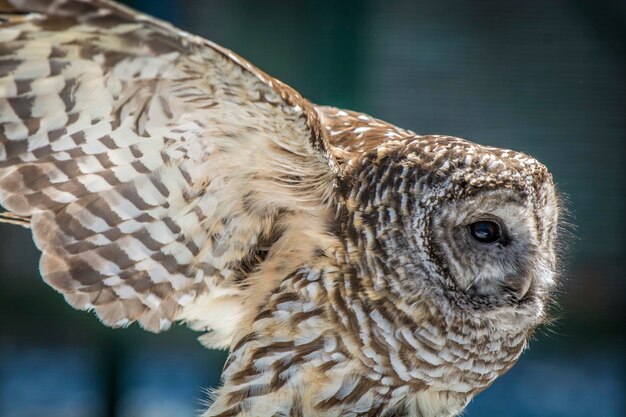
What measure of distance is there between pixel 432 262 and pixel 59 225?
3.19 feet

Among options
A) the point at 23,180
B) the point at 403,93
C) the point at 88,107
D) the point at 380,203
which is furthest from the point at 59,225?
the point at 403,93

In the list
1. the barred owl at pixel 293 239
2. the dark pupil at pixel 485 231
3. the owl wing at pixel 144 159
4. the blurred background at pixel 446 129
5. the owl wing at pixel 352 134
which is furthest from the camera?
the blurred background at pixel 446 129

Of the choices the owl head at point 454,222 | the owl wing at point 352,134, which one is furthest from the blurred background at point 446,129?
the owl head at point 454,222

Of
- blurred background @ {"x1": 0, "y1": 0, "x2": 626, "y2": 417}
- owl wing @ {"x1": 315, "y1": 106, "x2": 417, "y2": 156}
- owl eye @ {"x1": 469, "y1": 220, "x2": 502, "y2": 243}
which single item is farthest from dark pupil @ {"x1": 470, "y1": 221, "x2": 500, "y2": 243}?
blurred background @ {"x1": 0, "y1": 0, "x2": 626, "y2": 417}

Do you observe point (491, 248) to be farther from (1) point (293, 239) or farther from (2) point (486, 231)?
(1) point (293, 239)

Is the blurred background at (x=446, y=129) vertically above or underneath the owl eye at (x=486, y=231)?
underneath

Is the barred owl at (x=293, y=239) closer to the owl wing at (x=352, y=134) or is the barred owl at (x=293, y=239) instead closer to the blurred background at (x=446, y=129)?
the owl wing at (x=352, y=134)

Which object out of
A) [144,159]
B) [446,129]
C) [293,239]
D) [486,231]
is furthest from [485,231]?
[446,129]

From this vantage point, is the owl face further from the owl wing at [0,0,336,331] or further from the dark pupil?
the owl wing at [0,0,336,331]

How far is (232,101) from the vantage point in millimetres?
1900

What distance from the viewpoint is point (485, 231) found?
218 cm

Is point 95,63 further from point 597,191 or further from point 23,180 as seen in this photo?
point 597,191

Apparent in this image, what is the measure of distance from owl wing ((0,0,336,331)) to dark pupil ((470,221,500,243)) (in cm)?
40

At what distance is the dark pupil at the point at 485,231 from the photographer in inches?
85.7
